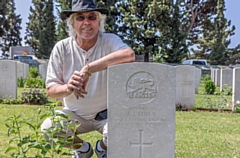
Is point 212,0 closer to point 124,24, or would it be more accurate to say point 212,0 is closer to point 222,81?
point 124,24

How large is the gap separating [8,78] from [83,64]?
6602 mm

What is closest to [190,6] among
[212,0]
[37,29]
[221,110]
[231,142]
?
[212,0]

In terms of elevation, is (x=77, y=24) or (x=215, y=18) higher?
(x=215, y=18)

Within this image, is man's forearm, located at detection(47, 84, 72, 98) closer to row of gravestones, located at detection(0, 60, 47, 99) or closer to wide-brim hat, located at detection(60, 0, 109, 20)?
wide-brim hat, located at detection(60, 0, 109, 20)

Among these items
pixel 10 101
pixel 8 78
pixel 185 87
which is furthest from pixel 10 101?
pixel 185 87

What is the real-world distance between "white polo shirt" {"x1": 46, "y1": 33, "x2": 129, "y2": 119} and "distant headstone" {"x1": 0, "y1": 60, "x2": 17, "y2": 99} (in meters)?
6.36

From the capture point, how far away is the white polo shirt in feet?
8.78

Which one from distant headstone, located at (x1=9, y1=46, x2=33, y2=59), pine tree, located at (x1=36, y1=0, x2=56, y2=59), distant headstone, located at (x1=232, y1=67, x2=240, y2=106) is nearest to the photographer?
distant headstone, located at (x1=232, y1=67, x2=240, y2=106)

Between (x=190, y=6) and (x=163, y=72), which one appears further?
(x=190, y=6)

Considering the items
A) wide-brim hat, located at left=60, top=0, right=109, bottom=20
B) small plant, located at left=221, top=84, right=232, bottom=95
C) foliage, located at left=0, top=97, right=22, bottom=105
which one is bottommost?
foliage, located at left=0, top=97, right=22, bottom=105

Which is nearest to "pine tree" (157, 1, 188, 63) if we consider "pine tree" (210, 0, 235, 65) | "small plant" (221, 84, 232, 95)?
"pine tree" (210, 0, 235, 65)

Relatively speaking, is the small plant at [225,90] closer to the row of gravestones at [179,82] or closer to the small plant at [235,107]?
the small plant at [235,107]

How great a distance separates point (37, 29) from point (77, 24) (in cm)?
2855

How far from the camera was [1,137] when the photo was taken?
4.37 m
